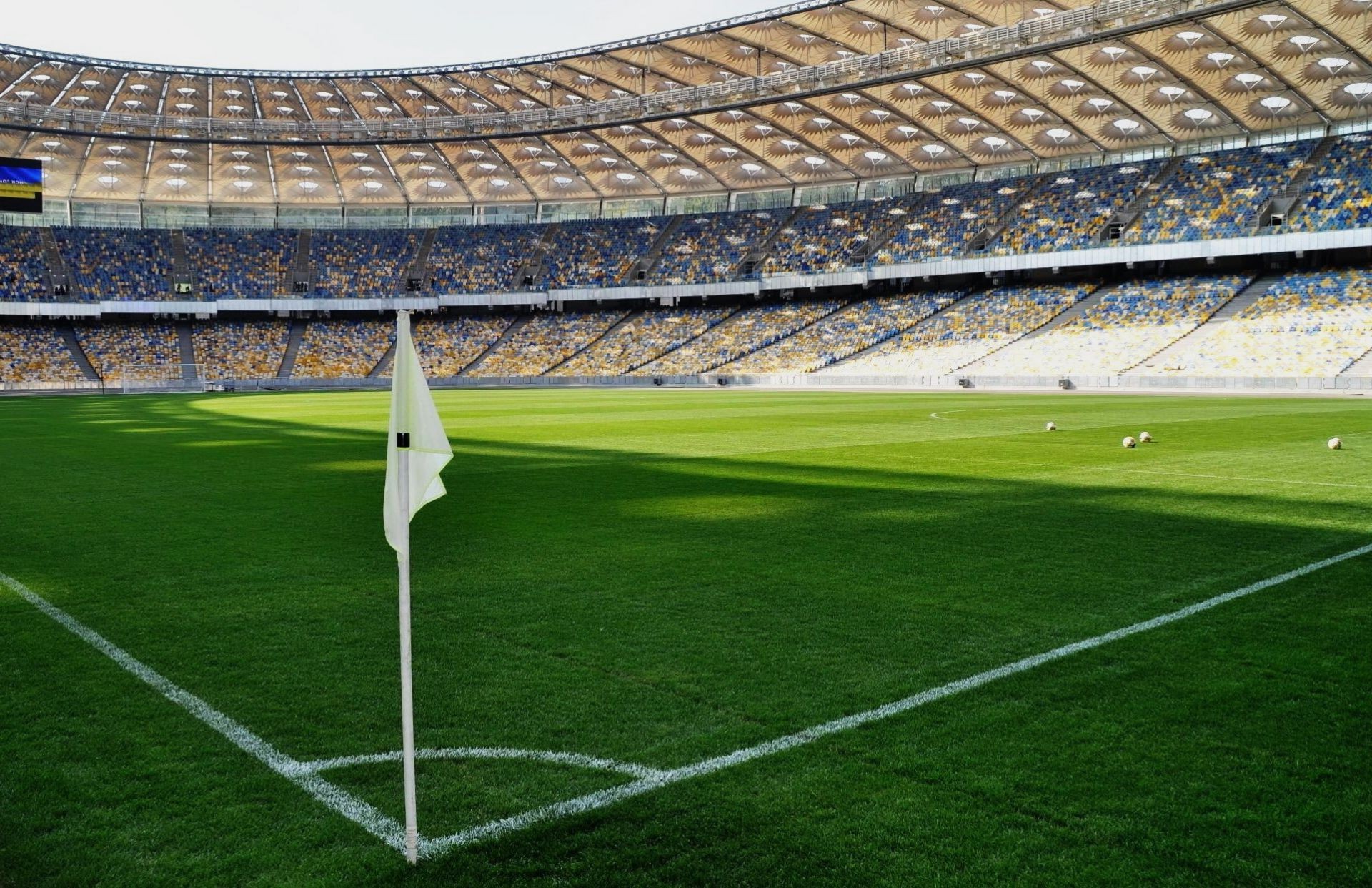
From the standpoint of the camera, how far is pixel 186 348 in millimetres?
78562

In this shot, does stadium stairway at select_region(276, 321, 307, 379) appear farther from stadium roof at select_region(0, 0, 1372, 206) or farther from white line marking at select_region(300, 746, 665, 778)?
white line marking at select_region(300, 746, 665, 778)

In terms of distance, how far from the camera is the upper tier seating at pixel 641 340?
246 ft

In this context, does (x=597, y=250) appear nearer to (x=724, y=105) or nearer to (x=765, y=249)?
(x=765, y=249)

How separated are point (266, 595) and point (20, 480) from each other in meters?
11.0

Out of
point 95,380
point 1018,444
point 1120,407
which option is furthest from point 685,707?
point 95,380

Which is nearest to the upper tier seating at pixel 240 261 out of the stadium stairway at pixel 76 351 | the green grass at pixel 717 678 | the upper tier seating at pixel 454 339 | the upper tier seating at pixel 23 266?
the stadium stairway at pixel 76 351

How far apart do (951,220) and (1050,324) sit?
537 inches

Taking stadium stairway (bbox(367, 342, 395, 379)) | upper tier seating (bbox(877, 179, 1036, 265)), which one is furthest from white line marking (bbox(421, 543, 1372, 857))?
stadium stairway (bbox(367, 342, 395, 379))

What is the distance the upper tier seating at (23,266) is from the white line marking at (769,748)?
84847mm

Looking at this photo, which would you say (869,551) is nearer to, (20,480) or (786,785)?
(786,785)

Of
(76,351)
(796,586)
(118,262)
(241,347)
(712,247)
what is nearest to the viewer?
(796,586)

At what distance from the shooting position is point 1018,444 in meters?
21.0

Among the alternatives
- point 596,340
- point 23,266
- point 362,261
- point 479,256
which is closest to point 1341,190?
point 596,340

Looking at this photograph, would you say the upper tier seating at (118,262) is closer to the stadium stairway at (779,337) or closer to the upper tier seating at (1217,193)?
the stadium stairway at (779,337)
